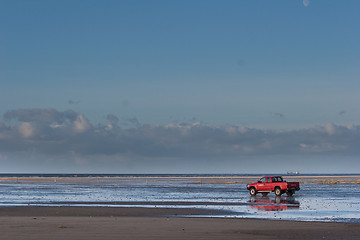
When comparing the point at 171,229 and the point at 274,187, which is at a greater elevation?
the point at 274,187

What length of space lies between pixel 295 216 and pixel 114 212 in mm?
10506

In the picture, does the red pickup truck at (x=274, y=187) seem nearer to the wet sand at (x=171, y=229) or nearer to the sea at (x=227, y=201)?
the sea at (x=227, y=201)

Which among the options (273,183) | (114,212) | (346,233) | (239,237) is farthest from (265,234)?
(273,183)

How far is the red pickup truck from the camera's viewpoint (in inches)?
2058

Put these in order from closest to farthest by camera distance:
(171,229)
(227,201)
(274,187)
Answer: (171,229)
(227,201)
(274,187)

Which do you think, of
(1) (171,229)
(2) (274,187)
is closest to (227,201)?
(2) (274,187)

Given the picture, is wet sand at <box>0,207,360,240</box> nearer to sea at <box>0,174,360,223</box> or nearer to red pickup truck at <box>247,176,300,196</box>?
sea at <box>0,174,360,223</box>

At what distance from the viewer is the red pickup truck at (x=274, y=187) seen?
52.3m

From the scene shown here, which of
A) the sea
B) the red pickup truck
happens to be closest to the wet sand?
the sea

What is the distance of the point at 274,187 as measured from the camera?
53.5 metres

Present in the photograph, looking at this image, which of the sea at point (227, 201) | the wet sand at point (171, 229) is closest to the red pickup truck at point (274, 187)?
the sea at point (227, 201)

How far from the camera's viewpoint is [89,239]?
17766 mm

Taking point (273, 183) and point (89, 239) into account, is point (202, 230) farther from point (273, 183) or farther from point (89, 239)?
point (273, 183)

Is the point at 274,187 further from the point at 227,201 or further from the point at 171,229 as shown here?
the point at 171,229
